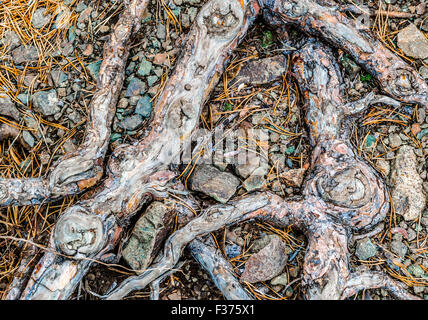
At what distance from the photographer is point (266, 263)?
247 centimetres

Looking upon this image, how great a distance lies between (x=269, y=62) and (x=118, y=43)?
4.03ft

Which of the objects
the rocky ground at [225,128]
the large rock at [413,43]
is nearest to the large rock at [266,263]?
the rocky ground at [225,128]

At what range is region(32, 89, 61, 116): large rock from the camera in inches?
108

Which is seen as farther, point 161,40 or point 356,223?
point 161,40

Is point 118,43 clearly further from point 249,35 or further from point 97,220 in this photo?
point 97,220

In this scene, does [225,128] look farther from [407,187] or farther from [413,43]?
[413,43]

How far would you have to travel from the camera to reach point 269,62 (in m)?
2.74

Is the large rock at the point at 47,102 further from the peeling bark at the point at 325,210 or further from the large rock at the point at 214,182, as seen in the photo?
the peeling bark at the point at 325,210

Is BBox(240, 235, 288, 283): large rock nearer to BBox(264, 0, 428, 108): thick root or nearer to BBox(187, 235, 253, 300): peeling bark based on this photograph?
BBox(187, 235, 253, 300): peeling bark

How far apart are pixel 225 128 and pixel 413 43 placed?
167cm

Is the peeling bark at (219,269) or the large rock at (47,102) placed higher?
the large rock at (47,102)

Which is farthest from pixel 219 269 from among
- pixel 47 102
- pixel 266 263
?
pixel 47 102

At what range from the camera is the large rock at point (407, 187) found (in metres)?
2.55
